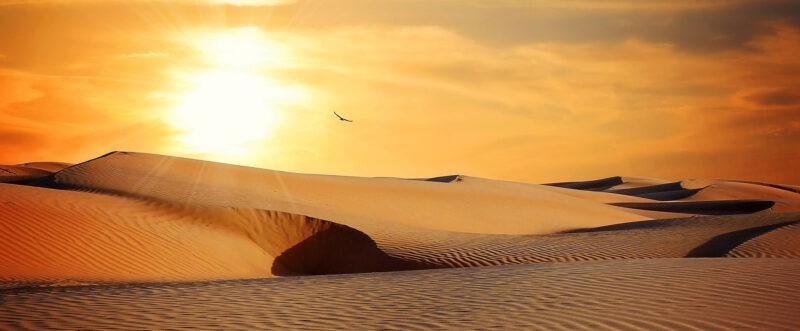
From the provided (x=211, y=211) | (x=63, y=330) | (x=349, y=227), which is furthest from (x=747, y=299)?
(x=211, y=211)

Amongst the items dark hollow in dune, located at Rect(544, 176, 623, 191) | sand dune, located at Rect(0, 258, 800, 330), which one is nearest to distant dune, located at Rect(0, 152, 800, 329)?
sand dune, located at Rect(0, 258, 800, 330)

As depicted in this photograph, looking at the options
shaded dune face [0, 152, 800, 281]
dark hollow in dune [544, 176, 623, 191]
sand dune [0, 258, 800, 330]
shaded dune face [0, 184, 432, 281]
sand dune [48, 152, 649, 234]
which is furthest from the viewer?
dark hollow in dune [544, 176, 623, 191]

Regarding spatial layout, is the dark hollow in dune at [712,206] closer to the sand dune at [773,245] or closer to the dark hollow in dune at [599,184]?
the sand dune at [773,245]

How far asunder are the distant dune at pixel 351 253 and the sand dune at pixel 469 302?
0.04 metres

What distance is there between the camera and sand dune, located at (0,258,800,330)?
6828mm

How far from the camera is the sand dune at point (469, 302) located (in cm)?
683

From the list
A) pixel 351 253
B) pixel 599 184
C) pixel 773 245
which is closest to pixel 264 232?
pixel 351 253

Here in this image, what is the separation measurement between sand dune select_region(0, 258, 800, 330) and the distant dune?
37 millimetres

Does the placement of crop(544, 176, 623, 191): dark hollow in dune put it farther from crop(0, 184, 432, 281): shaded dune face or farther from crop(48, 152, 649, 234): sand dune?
crop(0, 184, 432, 281): shaded dune face

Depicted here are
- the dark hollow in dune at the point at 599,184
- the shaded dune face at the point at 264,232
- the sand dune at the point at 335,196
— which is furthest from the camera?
the dark hollow in dune at the point at 599,184

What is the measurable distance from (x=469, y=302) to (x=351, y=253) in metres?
9.09

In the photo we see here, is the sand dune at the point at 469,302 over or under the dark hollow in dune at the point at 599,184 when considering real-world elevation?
under

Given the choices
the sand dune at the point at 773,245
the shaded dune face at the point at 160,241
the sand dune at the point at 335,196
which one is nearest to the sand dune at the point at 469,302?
the shaded dune face at the point at 160,241

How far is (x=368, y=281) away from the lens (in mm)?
10281
